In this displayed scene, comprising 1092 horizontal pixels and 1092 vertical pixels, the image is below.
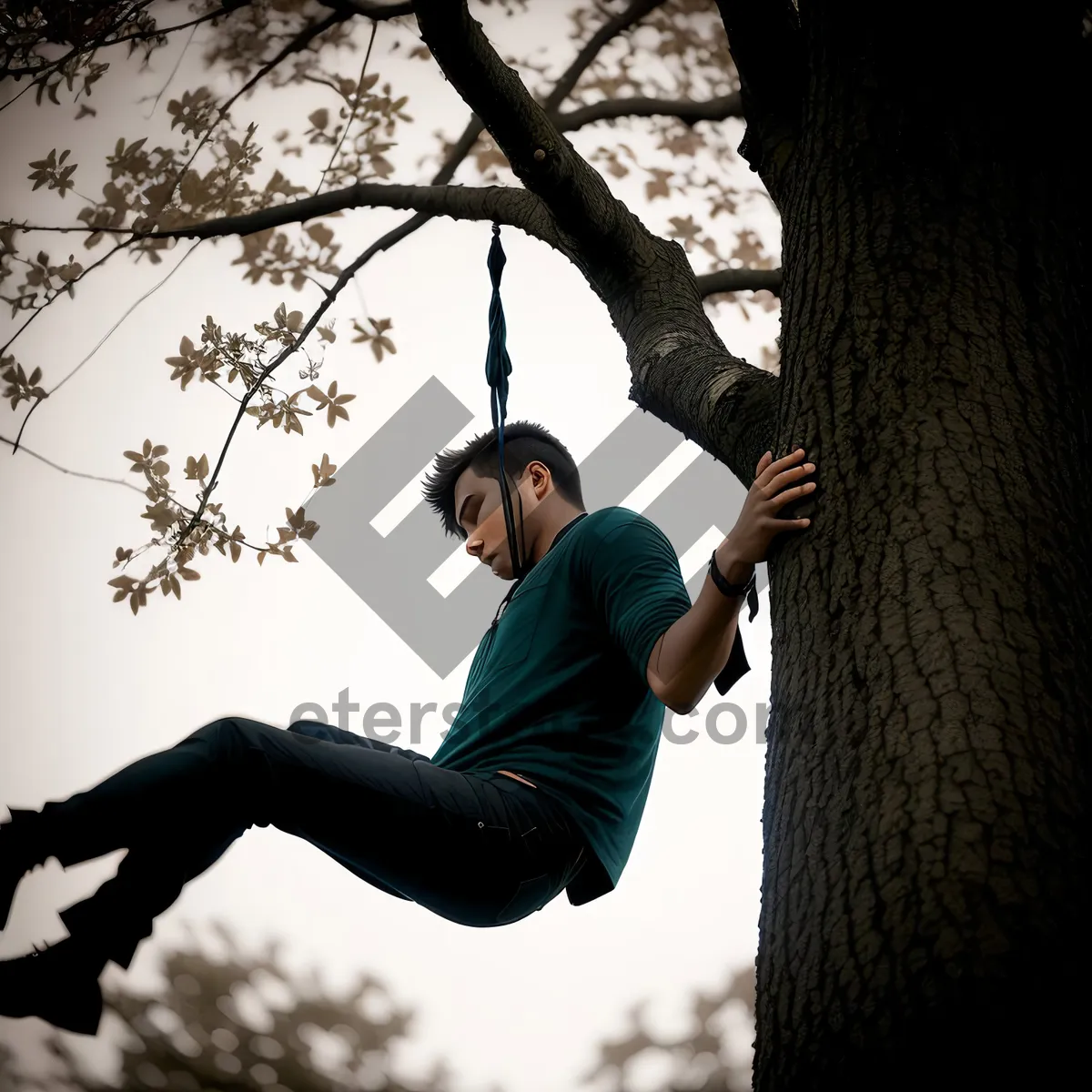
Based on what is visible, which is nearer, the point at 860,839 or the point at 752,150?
the point at 860,839

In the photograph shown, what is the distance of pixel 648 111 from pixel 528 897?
255 centimetres

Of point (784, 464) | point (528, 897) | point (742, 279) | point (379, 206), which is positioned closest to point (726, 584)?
point (784, 464)

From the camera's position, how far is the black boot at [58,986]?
137 cm

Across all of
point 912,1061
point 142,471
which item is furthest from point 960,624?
point 142,471

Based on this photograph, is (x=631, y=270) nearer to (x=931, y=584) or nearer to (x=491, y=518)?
(x=491, y=518)

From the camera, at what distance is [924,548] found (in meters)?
1.22

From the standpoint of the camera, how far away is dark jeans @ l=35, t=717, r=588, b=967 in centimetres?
139

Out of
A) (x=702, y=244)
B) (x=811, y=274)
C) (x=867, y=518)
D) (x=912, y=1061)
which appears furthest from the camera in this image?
(x=702, y=244)

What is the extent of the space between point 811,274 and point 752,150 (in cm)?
56

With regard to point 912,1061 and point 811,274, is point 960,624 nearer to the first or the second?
point 912,1061

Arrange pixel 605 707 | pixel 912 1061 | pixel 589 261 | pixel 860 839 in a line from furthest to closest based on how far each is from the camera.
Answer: pixel 589 261 < pixel 605 707 < pixel 860 839 < pixel 912 1061

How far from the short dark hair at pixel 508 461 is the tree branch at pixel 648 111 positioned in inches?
49.0

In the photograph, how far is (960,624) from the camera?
1.16 meters

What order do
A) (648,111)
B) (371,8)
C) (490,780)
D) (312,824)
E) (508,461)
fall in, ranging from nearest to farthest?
(312,824) → (490,780) → (508,461) → (371,8) → (648,111)
